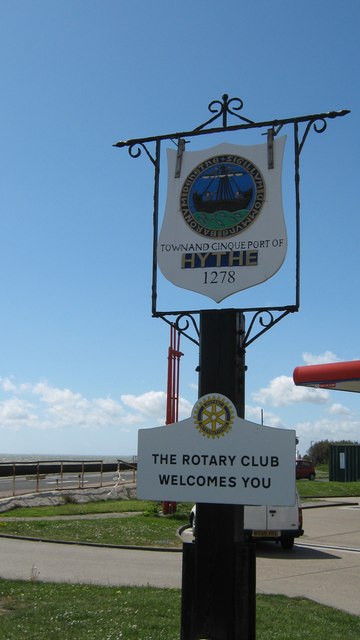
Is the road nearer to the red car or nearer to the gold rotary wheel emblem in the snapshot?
the gold rotary wheel emblem

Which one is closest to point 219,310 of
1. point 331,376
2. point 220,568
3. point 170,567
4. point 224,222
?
point 224,222

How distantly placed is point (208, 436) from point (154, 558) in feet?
25.6

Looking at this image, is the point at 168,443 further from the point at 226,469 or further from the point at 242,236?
the point at 242,236

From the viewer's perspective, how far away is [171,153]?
6438mm

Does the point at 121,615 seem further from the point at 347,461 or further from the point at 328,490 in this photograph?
the point at 347,461

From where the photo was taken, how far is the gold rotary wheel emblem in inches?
224

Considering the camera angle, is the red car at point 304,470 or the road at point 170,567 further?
the red car at point 304,470

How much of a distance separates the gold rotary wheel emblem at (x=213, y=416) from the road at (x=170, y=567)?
440 centimetres

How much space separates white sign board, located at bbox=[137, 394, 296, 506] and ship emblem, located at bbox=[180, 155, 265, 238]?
145 centimetres

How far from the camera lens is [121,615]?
773cm

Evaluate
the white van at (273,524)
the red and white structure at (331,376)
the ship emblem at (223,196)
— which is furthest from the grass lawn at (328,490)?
the ship emblem at (223,196)

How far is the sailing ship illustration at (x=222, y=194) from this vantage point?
6066 mm

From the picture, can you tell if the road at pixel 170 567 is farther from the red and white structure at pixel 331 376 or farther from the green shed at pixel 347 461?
the green shed at pixel 347 461

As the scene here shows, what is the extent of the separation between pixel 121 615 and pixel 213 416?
3.23 m
